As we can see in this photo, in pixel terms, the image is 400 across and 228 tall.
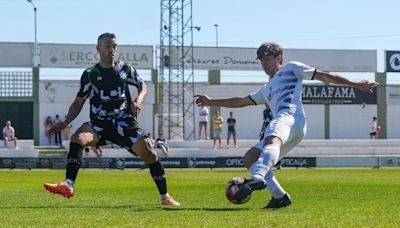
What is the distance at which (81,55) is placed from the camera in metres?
60.2

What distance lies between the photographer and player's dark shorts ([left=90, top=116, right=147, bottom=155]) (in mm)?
11453

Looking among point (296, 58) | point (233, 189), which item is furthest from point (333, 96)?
point (233, 189)

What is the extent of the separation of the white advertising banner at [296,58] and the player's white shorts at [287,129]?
170 ft

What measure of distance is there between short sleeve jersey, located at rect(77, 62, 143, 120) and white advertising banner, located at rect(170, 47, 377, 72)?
50.1m

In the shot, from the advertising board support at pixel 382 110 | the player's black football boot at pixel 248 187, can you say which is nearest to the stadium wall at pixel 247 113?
the advertising board support at pixel 382 110

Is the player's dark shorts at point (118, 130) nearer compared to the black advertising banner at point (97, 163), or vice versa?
the player's dark shorts at point (118, 130)

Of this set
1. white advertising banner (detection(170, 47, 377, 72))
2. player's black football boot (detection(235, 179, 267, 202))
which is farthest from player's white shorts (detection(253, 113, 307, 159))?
white advertising banner (detection(170, 47, 377, 72))

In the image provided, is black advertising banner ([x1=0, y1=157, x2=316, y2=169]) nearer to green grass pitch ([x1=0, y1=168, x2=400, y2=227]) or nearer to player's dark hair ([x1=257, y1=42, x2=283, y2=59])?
green grass pitch ([x1=0, y1=168, x2=400, y2=227])

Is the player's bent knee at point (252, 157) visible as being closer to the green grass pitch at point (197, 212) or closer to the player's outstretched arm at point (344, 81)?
the green grass pitch at point (197, 212)

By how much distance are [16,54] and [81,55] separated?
4426 mm

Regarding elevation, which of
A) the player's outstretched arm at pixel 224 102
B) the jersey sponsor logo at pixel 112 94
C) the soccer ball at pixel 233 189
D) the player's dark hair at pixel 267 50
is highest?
the player's dark hair at pixel 267 50

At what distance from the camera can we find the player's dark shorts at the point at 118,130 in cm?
1145

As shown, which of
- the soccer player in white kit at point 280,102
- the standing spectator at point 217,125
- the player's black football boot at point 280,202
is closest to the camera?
the soccer player in white kit at point 280,102

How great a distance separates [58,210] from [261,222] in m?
3.23
